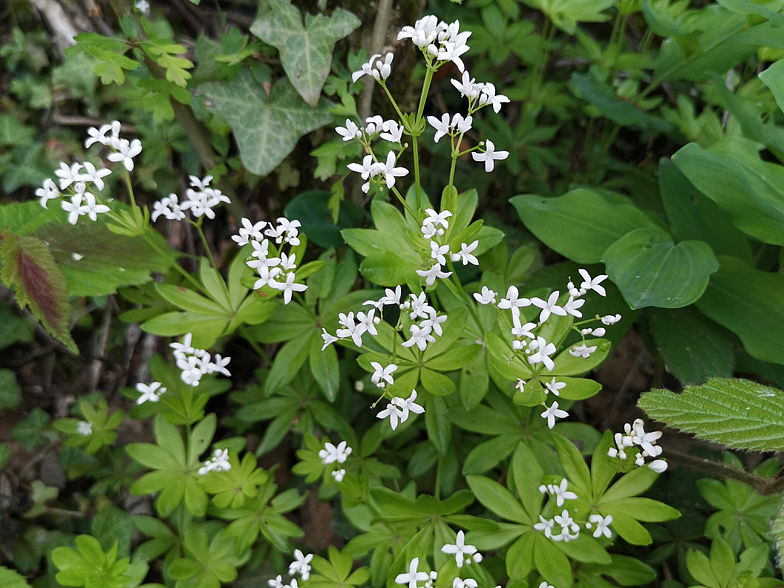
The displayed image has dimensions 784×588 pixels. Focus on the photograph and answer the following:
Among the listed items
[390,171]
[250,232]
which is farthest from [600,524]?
[250,232]

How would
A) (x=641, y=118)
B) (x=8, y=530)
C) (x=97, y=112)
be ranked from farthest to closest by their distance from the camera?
(x=97, y=112), (x=641, y=118), (x=8, y=530)

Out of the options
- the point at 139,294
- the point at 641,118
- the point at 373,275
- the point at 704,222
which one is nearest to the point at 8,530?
the point at 139,294

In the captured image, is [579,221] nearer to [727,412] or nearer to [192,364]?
[727,412]

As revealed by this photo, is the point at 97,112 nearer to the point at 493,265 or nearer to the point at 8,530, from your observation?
the point at 8,530

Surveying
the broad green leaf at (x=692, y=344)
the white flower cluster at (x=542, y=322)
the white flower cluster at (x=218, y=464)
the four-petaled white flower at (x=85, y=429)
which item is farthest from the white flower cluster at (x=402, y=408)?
the four-petaled white flower at (x=85, y=429)

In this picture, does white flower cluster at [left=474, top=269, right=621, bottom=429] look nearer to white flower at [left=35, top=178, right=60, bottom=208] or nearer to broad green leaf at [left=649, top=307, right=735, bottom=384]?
broad green leaf at [left=649, top=307, right=735, bottom=384]

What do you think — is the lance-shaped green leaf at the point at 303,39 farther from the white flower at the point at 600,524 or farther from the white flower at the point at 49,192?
the white flower at the point at 600,524

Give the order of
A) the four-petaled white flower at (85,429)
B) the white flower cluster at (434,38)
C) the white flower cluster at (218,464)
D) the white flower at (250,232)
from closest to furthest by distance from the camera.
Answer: the white flower cluster at (434,38)
the white flower at (250,232)
the white flower cluster at (218,464)
the four-petaled white flower at (85,429)
